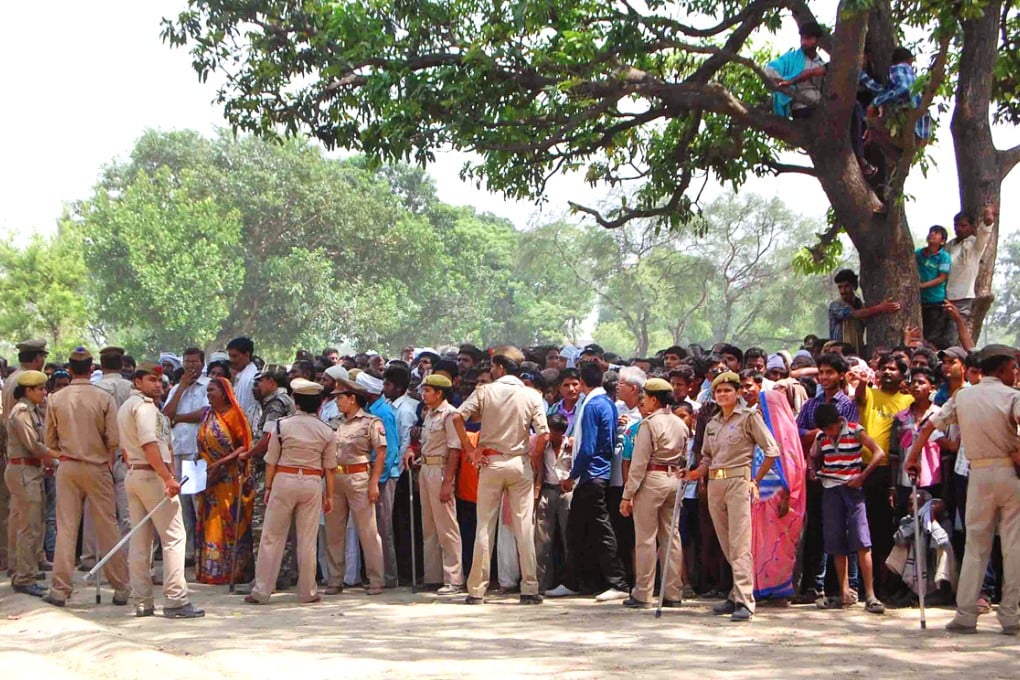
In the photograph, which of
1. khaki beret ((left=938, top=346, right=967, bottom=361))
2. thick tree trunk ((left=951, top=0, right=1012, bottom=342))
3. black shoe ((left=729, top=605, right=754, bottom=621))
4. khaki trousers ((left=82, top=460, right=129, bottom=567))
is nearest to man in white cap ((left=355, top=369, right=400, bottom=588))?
khaki trousers ((left=82, top=460, right=129, bottom=567))

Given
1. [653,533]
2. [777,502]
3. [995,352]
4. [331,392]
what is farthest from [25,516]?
[995,352]

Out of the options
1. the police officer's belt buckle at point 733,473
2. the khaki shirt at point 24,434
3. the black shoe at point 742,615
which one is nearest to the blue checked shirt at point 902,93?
the police officer's belt buckle at point 733,473

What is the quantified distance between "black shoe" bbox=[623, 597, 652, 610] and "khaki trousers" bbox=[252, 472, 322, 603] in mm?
2609

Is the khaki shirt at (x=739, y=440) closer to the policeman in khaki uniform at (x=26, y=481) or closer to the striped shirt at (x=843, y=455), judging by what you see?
the striped shirt at (x=843, y=455)

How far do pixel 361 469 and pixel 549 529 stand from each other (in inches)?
68.4

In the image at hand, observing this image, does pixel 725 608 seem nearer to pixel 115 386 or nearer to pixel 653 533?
pixel 653 533

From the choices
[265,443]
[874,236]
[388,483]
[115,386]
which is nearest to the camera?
[115,386]

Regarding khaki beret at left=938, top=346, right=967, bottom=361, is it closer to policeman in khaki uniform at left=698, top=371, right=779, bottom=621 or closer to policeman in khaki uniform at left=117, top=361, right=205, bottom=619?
policeman in khaki uniform at left=698, top=371, right=779, bottom=621

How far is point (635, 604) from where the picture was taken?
32.6 ft

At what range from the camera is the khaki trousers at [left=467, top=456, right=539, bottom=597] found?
33.4ft

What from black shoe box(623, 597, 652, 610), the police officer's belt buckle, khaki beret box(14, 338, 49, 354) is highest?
khaki beret box(14, 338, 49, 354)

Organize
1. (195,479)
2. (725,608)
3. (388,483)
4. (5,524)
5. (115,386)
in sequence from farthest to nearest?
(5,524), (388,483), (195,479), (115,386), (725,608)

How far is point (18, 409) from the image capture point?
11000 mm

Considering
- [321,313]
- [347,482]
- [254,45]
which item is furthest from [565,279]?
[347,482]
